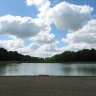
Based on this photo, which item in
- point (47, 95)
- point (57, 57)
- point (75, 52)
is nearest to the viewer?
point (47, 95)

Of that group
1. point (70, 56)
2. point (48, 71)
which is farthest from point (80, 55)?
point (48, 71)

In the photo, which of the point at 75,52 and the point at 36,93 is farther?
the point at 75,52

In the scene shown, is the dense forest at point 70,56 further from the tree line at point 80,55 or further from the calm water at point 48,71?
the calm water at point 48,71

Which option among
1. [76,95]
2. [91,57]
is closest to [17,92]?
[76,95]

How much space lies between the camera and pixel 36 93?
9.44 m

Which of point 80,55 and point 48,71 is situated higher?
point 80,55

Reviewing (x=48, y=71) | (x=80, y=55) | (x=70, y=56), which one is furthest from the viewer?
(x=70, y=56)

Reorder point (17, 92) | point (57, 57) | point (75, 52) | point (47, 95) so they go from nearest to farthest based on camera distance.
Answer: point (47, 95)
point (17, 92)
point (75, 52)
point (57, 57)

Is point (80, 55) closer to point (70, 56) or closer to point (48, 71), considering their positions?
point (70, 56)

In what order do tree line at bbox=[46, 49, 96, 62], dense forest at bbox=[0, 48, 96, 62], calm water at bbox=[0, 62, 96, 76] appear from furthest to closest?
dense forest at bbox=[0, 48, 96, 62]
tree line at bbox=[46, 49, 96, 62]
calm water at bbox=[0, 62, 96, 76]

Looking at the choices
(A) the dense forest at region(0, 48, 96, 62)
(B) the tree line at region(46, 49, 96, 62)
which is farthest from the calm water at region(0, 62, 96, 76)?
(A) the dense forest at region(0, 48, 96, 62)

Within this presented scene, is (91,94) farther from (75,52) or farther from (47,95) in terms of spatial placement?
(75,52)

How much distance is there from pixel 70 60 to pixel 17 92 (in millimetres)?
102939

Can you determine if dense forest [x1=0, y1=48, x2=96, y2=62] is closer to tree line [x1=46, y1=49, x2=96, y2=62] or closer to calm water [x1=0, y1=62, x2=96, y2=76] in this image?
tree line [x1=46, y1=49, x2=96, y2=62]
